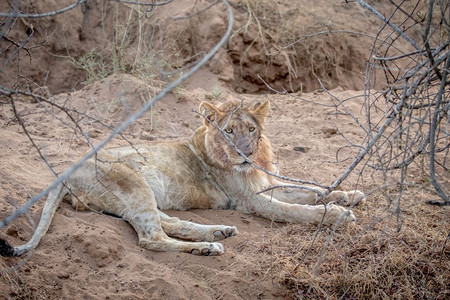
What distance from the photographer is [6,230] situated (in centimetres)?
403

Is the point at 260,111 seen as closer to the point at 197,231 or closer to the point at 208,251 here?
the point at 197,231

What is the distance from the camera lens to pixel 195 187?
520cm

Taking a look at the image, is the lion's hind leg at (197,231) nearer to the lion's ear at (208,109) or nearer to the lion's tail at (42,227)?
the lion's tail at (42,227)

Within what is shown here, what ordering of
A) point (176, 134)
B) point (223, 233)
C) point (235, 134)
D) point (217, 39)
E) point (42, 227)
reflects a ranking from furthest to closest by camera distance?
point (217, 39) < point (235, 134) < point (223, 233) < point (42, 227) < point (176, 134)

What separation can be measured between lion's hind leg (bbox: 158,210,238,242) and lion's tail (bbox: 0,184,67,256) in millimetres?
901

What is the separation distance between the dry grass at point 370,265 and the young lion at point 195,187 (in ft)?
1.44

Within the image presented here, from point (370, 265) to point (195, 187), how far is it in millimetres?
1955

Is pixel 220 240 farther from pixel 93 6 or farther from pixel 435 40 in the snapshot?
pixel 435 40

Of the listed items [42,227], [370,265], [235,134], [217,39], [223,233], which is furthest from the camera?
[217,39]

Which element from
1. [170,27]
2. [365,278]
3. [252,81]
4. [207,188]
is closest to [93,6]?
[170,27]

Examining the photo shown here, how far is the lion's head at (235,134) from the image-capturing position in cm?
509

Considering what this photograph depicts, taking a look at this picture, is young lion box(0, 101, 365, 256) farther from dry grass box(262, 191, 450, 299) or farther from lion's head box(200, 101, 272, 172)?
dry grass box(262, 191, 450, 299)

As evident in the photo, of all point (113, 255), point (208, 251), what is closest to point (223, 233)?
point (208, 251)

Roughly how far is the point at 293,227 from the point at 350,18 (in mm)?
7506
